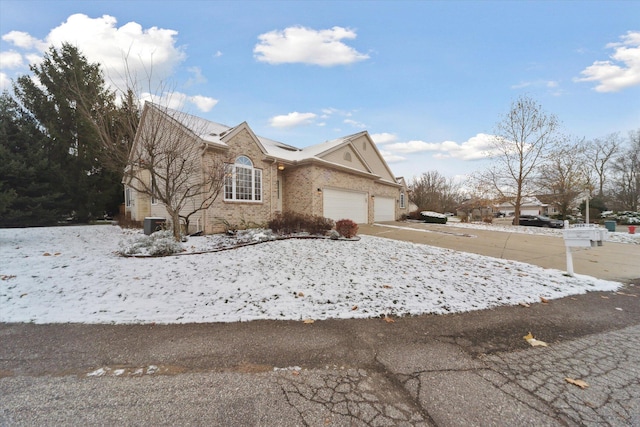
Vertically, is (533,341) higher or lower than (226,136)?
lower

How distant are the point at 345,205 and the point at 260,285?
12.1m

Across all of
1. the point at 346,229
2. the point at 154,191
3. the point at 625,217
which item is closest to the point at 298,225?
the point at 346,229

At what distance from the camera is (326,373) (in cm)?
246

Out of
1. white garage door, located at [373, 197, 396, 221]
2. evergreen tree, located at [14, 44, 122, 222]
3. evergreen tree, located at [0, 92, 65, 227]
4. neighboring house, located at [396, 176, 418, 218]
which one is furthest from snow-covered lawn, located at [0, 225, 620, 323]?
neighboring house, located at [396, 176, 418, 218]

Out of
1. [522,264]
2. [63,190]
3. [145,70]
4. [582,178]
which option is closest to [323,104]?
[145,70]

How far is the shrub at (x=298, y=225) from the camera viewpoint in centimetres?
968

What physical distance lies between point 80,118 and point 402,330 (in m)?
21.4

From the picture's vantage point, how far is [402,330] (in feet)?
11.0

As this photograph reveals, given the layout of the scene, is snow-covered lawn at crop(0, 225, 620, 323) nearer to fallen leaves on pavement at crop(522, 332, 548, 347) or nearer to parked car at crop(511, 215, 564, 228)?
fallen leaves on pavement at crop(522, 332, 548, 347)

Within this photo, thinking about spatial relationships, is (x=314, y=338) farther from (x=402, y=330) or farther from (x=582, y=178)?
(x=582, y=178)

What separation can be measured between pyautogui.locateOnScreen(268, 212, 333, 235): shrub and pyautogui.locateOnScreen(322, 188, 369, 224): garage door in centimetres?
500

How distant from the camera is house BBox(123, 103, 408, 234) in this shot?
994cm

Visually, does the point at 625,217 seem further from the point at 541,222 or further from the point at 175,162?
the point at 175,162

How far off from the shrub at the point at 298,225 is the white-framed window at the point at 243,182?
3.27 meters
